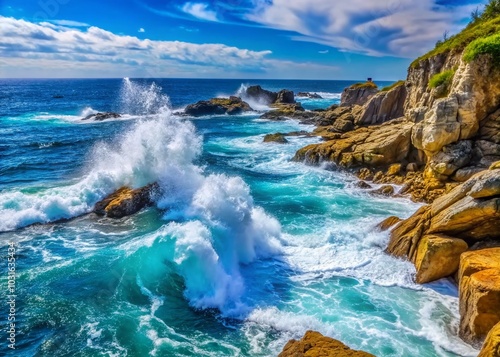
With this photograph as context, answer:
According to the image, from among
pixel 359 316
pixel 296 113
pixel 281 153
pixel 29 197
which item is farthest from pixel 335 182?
pixel 296 113

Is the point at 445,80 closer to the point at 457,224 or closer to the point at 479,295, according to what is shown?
the point at 457,224

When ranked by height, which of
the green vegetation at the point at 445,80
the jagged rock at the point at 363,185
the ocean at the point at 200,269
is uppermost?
the green vegetation at the point at 445,80

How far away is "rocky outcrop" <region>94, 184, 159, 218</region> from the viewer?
21.2 m

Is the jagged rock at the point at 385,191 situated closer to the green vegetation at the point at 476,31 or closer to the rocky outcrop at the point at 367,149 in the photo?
the rocky outcrop at the point at 367,149

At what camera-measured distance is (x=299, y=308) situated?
13250 mm

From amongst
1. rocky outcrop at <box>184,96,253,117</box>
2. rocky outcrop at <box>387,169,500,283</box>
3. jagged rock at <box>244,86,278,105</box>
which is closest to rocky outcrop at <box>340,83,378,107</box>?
rocky outcrop at <box>184,96,253,117</box>

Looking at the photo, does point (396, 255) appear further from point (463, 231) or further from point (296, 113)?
point (296, 113)

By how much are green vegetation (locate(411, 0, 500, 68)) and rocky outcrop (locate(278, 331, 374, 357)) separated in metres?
26.5

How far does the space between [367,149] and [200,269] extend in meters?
19.5

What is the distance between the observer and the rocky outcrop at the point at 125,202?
2125 centimetres

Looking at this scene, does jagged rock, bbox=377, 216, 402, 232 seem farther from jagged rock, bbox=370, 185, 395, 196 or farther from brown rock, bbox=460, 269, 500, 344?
jagged rock, bbox=370, 185, 395, 196

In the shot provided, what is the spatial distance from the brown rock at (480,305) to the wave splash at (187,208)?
739 centimetres

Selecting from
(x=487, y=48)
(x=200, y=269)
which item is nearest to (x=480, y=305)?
(x=200, y=269)

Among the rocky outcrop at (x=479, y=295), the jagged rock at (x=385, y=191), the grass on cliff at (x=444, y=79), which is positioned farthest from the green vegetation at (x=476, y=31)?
the rocky outcrop at (x=479, y=295)
